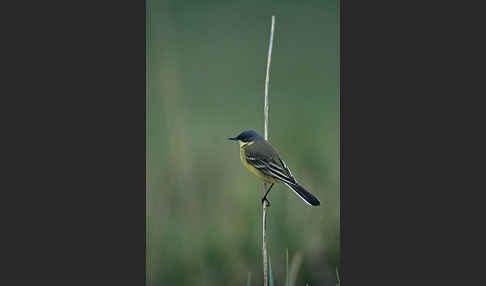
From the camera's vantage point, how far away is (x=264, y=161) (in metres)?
4.02

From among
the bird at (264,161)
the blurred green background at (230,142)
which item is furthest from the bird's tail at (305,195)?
the blurred green background at (230,142)

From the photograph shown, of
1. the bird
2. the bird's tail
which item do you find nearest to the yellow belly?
the bird

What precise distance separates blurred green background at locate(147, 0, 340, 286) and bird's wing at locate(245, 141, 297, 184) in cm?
8

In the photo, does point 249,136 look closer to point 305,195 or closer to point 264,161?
point 264,161

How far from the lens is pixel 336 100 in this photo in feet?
13.3

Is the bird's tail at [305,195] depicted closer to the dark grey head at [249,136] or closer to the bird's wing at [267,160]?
the bird's wing at [267,160]

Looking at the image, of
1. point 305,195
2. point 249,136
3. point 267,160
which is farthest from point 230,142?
point 305,195

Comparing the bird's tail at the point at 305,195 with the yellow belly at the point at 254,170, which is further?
the yellow belly at the point at 254,170

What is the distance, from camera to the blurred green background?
3967 millimetres

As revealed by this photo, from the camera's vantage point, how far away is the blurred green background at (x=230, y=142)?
3.97m

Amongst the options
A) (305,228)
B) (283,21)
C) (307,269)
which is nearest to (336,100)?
(283,21)

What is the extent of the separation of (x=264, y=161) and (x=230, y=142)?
30 centimetres

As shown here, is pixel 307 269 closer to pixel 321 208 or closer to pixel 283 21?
pixel 321 208

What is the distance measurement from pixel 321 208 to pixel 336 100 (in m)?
0.77
